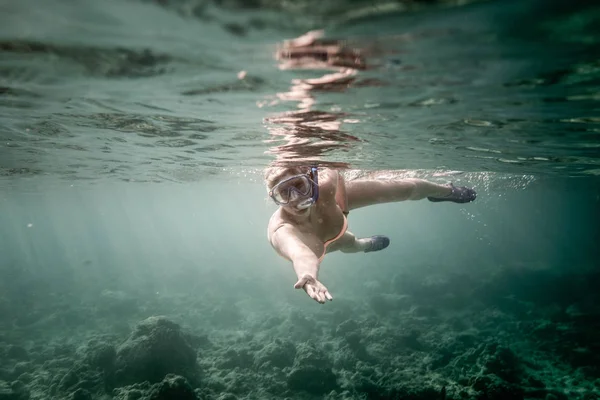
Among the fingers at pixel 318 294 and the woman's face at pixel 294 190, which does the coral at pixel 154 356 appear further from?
the fingers at pixel 318 294

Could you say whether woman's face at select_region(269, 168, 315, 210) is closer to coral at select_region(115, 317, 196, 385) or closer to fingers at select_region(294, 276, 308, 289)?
fingers at select_region(294, 276, 308, 289)

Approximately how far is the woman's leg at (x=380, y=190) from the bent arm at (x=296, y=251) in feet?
8.34

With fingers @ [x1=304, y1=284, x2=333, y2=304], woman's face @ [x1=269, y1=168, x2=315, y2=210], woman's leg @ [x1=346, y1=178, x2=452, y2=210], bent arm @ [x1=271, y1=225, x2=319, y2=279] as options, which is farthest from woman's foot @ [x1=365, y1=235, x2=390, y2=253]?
fingers @ [x1=304, y1=284, x2=333, y2=304]

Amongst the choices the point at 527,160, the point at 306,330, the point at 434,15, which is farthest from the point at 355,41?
the point at 306,330

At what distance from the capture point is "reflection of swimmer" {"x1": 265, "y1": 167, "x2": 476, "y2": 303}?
5.55 metres

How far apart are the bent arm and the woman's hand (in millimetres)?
123

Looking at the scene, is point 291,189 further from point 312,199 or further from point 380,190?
point 380,190

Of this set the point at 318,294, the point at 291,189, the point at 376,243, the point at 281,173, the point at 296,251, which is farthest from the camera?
the point at 376,243

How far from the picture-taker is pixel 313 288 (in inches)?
150

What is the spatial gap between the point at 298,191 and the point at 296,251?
65.6 inches

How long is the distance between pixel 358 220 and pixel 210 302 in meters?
129

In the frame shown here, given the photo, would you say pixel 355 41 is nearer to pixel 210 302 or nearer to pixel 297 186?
pixel 297 186

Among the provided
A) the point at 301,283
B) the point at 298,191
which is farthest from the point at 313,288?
the point at 298,191

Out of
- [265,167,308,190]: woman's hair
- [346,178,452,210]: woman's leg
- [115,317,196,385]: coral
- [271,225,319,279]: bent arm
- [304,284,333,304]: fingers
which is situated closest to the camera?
[304,284,333,304]: fingers
